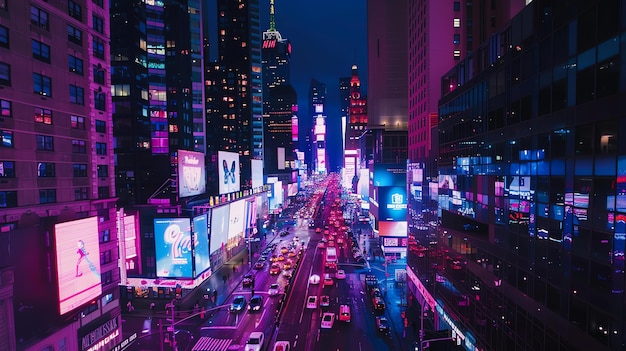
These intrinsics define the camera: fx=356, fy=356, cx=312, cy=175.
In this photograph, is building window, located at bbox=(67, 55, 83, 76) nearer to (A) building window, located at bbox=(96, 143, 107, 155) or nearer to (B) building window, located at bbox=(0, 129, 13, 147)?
(A) building window, located at bbox=(96, 143, 107, 155)

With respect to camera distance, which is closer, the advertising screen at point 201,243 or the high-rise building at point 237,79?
the advertising screen at point 201,243

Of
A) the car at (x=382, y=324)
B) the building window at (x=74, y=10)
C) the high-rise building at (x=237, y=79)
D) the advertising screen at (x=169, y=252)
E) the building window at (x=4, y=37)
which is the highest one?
the high-rise building at (x=237, y=79)

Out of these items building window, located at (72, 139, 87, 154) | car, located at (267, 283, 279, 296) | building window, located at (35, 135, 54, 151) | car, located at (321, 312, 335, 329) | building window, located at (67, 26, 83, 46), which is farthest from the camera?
car, located at (267, 283, 279, 296)

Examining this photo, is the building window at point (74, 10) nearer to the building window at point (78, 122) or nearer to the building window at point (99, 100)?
the building window at point (99, 100)

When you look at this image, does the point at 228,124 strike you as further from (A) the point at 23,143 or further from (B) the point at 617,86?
(B) the point at 617,86

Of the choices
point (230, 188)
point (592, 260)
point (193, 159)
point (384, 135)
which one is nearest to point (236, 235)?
point (230, 188)

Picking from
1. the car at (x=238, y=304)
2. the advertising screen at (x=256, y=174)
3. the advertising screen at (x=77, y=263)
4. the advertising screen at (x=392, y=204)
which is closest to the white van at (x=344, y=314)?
the car at (x=238, y=304)

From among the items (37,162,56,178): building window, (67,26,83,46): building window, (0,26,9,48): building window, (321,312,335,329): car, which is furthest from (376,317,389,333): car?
(0,26,9,48): building window
